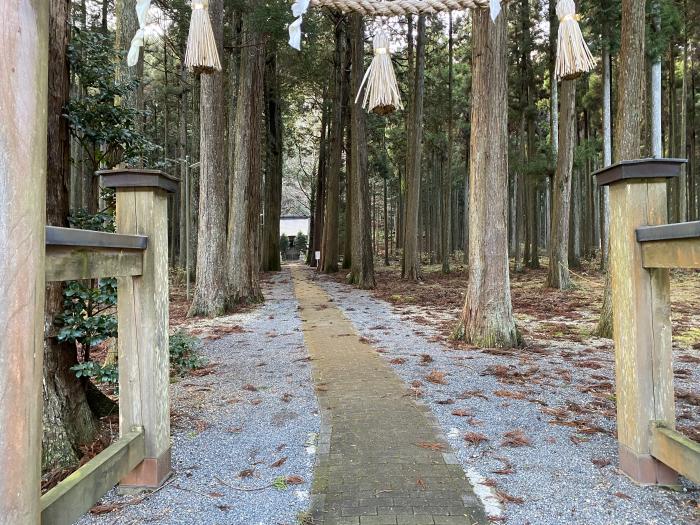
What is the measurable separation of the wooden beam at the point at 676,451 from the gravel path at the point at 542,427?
21 cm

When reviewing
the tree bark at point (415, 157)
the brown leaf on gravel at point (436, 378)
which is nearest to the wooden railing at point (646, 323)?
the brown leaf on gravel at point (436, 378)

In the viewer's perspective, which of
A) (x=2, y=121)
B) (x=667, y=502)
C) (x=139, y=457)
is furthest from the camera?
(x=139, y=457)

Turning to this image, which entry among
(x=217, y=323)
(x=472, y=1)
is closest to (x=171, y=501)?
(x=472, y=1)

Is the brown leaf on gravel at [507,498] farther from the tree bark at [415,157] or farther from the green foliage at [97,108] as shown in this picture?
the tree bark at [415,157]


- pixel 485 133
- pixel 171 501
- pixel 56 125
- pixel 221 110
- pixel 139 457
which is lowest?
pixel 171 501

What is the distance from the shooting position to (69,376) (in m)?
3.16

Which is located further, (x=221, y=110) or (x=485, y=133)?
(x=221, y=110)

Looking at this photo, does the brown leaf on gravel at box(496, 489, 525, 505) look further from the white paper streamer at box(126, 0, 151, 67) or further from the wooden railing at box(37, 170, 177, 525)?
the white paper streamer at box(126, 0, 151, 67)

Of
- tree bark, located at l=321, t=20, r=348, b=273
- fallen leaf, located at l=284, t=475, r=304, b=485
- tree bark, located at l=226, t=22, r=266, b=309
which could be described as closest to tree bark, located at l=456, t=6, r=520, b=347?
fallen leaf, located at l=284, t=475, r=304, b=485

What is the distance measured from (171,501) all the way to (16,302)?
1.59 meters

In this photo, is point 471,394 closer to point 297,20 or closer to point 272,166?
point 297,20

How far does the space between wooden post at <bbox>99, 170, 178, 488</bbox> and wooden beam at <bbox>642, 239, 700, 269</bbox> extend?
8.87 ft

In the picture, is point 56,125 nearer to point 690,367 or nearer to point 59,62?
point 59,62

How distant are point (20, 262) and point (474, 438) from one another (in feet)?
9.63
